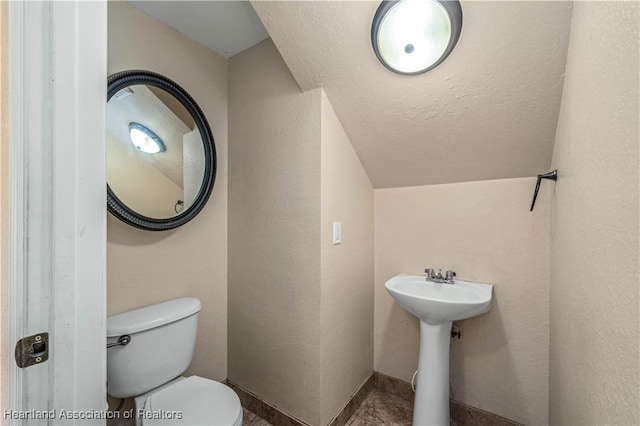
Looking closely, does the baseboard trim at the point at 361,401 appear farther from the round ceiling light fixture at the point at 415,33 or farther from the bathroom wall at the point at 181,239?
the round ceiling light fixture at the point at 415,33

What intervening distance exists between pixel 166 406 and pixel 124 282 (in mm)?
575

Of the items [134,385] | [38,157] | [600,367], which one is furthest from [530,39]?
[134,385]

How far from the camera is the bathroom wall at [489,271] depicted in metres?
A: 1.32

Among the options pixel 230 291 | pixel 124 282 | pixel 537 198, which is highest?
pixel 537 198

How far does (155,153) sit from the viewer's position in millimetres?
1365

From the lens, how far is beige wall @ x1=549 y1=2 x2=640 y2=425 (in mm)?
427

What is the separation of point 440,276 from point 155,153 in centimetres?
165

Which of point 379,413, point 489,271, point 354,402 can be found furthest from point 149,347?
point 489,271

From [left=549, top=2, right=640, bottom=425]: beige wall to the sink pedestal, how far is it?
1.46 ft

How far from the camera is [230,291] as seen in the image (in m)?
1.72

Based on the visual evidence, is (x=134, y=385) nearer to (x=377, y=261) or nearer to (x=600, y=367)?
(x=377, y=261)

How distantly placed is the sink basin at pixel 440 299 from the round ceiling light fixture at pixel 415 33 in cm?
99

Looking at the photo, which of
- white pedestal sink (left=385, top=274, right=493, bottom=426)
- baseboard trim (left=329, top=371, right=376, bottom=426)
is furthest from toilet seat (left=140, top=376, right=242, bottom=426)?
white pedestal sink (left=385, top=274, right=493, bottom=426)

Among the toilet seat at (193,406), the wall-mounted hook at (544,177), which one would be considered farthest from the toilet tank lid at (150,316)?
the wall-mounted hook at (544,177)
